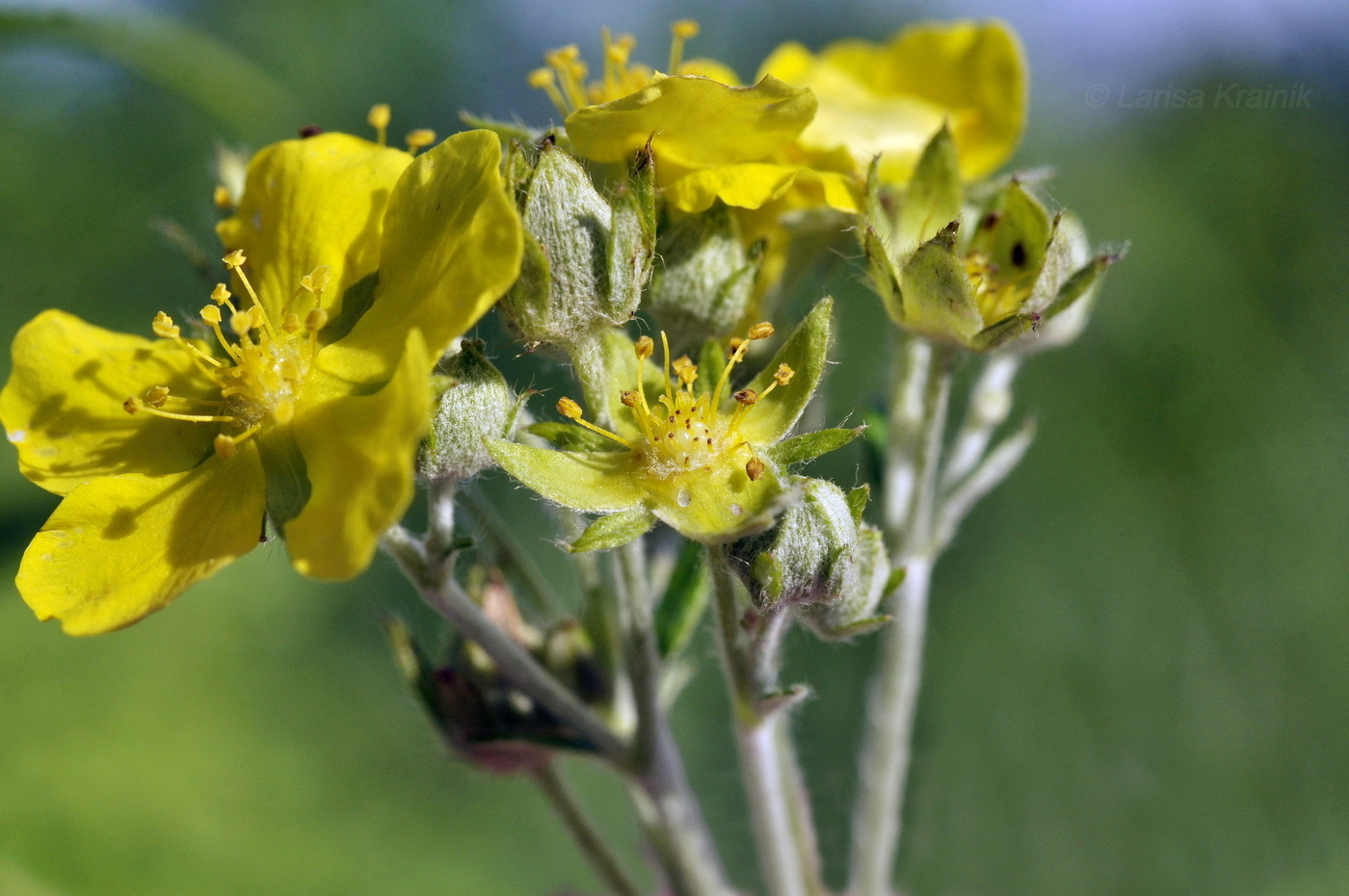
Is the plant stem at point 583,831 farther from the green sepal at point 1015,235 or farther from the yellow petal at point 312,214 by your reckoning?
the green sepal at point 1015,235

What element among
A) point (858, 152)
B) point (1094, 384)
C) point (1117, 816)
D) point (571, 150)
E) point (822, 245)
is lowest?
point (1117, 816)

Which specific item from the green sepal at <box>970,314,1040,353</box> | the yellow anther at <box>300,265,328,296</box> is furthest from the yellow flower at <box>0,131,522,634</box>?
the green sepal at <box>970,314,1040,353</box>

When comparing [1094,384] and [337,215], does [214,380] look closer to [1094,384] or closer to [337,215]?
[337,215]

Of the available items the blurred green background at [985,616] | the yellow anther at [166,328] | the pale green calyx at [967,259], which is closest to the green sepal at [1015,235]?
the pale green calyx at [967,259]

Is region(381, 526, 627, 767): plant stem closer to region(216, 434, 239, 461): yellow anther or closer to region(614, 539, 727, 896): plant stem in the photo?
region(614, 539, 727, 896): plant stem

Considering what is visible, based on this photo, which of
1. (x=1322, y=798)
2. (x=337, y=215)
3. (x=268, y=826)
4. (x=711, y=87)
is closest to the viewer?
(x=711, y=87)

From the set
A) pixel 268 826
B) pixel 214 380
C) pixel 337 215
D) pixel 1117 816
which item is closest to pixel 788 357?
pixel 337 215
